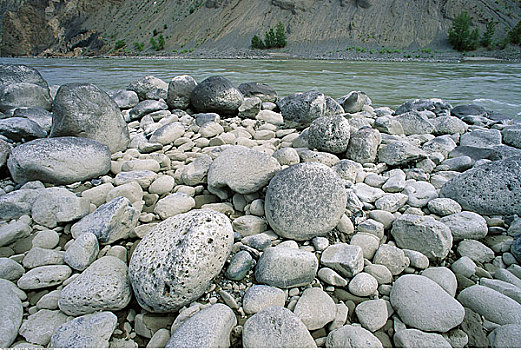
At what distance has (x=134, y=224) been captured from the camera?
2.65 metres

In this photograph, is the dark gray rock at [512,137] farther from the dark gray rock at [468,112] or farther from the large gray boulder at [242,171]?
the large gray boulder at [242,171]

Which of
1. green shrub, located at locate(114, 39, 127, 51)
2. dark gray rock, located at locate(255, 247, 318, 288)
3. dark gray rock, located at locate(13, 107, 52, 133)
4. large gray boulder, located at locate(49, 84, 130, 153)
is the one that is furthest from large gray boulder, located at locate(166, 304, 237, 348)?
green shrub, located at locate(114, 39, 127, 51)

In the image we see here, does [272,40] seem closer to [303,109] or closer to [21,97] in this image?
[21,97]

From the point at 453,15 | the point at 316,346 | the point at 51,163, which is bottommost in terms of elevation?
→ the point at 316,346

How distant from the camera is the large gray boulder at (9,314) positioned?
1.73 m

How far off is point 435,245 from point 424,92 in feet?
35.7

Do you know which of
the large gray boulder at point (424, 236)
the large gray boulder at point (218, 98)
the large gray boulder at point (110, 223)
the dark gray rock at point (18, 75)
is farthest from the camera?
the dark gray rock at point (18, 75)

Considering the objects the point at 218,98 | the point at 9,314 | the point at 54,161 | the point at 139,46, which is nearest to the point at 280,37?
the point at 139,46

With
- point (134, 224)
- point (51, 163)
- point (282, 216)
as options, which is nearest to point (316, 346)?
point (282, 216)

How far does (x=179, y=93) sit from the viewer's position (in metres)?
6.08

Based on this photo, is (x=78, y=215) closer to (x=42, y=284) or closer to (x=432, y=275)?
(x=42, y=284)

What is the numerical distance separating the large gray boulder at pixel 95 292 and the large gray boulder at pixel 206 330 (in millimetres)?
501

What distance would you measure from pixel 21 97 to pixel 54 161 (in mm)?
4027

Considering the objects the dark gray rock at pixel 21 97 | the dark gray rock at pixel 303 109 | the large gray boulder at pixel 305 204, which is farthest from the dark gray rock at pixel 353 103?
the dark gray rock at pixel 21 97
